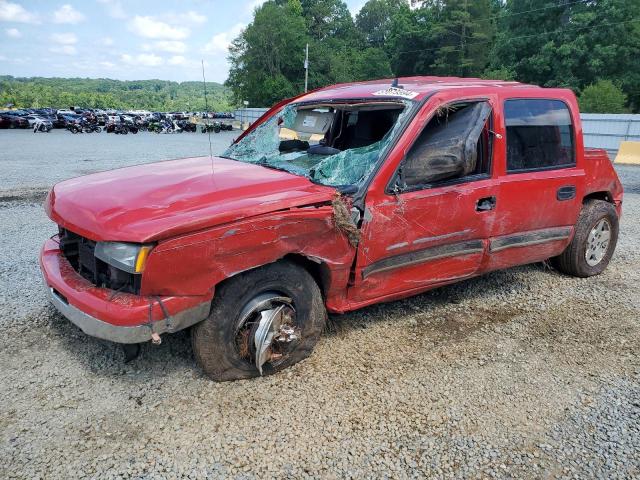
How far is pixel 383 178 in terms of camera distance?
123 inches

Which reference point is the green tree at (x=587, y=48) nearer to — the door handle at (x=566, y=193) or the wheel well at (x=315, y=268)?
the door handle at (x=566, y=193)

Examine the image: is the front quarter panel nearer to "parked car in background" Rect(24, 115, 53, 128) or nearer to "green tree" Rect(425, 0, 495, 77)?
"parked car in background" Rect(24, 115, 53, 128)

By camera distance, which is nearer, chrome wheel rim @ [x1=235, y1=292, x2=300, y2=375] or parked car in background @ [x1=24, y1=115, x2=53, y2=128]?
chrome wheel rim @ [x1=235, y1=292, x2=300, y2=375]

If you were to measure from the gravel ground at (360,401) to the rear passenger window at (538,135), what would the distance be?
1233 mm

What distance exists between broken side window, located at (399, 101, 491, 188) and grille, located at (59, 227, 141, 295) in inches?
69.7

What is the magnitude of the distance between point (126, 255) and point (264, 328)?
85 centimetres

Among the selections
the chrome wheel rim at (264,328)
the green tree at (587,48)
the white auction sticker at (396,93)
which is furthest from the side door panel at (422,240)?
the green tree at (587,48)

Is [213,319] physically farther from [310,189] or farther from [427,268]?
[427,268]

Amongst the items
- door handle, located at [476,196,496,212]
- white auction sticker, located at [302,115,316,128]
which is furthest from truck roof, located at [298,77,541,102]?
door handle, located at [476,196,496,212]

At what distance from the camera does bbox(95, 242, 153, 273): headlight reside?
244 cm

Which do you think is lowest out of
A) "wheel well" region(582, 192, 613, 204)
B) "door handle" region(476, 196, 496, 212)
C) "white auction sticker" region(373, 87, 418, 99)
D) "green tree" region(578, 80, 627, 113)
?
"wheel well" region(582, 192, 613, 204)

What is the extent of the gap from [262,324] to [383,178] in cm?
119

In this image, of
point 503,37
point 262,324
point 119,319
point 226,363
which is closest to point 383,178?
point 262,324

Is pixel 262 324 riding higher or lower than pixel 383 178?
lower
